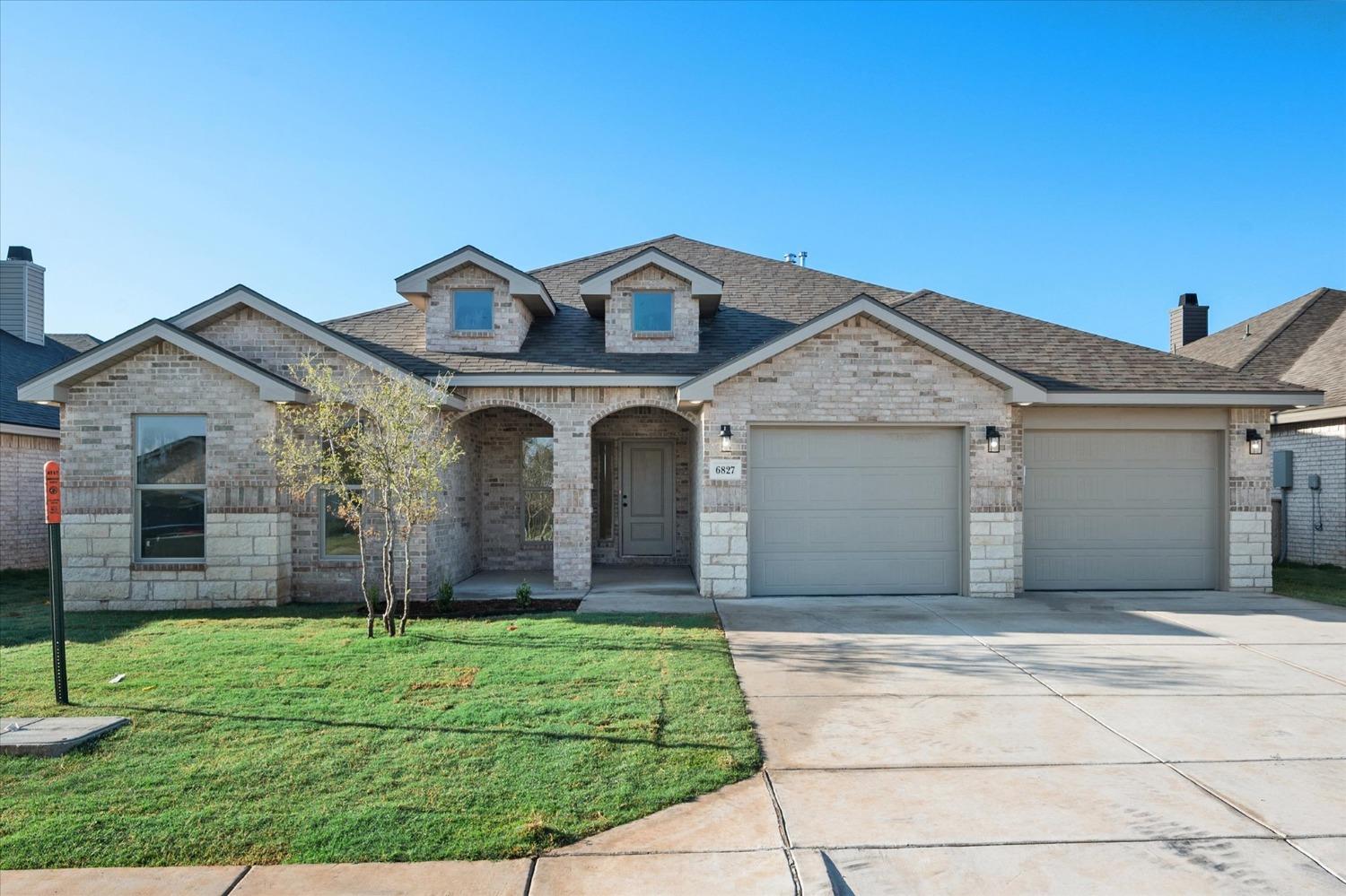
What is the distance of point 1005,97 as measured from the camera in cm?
1410

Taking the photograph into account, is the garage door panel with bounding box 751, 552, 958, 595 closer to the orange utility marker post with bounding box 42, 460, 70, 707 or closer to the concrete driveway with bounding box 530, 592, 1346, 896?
the concrete driveway with bounding box 530, 592, 1346, 896

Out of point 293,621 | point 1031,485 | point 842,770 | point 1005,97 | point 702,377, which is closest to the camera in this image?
point 842,770

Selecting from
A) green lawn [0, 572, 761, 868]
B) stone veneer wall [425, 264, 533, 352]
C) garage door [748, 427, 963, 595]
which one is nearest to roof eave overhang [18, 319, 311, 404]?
stone veneer wall [425, 264, 533, 352]

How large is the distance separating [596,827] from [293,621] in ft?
23.0

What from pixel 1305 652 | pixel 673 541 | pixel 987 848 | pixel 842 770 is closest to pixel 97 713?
pixel 842 770

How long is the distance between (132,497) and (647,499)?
801cm

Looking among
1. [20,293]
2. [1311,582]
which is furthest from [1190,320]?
[20,293]

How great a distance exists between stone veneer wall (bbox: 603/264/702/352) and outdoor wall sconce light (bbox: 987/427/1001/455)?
4.69 meters

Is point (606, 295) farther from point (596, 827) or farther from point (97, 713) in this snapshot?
point (596, 827)

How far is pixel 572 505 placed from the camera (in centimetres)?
1184

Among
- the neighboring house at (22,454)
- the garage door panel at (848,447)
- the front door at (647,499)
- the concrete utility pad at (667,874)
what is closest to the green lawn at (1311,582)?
the garage door panel at (848,447)

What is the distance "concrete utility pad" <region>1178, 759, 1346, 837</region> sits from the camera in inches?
161

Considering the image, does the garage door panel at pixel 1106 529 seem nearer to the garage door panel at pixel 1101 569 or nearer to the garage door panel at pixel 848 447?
the garage door panel at pixel 1101 569

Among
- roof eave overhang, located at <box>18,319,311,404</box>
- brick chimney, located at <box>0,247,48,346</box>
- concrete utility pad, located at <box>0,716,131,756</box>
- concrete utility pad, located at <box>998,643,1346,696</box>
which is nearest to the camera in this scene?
concrete utility pad, located at <box>0,716,131,756</box>
